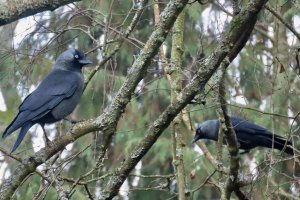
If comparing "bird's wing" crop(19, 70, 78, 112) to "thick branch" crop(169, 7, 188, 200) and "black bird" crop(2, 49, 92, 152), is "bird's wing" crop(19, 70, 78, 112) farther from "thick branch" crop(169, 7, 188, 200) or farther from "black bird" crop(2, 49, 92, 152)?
"thick branch" crop(169, 7, 188, 200)

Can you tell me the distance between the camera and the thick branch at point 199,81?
430cm

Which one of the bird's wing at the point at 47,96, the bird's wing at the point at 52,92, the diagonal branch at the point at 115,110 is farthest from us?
the bird's wing at the point at 52,92

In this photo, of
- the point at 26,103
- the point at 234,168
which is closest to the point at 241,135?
the point at 26,103

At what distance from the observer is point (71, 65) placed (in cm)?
724

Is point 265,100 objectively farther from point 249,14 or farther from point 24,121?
point 249,14

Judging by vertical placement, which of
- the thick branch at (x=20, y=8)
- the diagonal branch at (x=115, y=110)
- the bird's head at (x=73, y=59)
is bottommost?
the diagonal branch at (x=115, y=110)

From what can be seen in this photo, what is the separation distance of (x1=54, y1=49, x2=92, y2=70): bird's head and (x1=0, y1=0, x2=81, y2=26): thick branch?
1.97 metres

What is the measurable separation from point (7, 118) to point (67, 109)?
8.00 ft

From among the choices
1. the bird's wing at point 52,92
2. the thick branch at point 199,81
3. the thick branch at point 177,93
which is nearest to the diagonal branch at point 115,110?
the thick branch at point 199,81

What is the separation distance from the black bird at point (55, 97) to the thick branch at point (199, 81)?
1842 mm

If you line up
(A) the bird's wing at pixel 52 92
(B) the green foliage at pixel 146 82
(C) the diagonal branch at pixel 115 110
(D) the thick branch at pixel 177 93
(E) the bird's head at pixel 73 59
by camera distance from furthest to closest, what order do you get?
(E) the bird's head at pixel 73 59, (A) the bird's wing at pixel 52 92, (B) the green foliage at pixel 146 82, (D) the thick branch at pixel 177 93, (C) the diagonal branch at pixel 115 110

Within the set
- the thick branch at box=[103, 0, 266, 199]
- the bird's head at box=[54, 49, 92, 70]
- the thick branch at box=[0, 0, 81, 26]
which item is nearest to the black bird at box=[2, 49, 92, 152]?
the bird's head at box=[54, 49, 92, 70]

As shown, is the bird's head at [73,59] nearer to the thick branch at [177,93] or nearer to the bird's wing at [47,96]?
the bird's wing at [47,96]

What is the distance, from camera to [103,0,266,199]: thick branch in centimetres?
430
